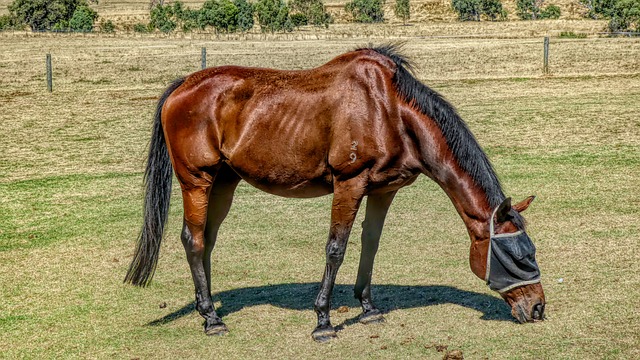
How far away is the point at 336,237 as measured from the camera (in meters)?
6.55

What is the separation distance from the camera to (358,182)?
6383 mm

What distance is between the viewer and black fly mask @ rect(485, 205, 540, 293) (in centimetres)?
612

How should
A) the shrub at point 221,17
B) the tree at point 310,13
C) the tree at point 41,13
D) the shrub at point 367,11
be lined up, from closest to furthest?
the shrub at point 221,17 < the tree at point 41,13 < the tree at point 310,13 < the shrub at point 367,11

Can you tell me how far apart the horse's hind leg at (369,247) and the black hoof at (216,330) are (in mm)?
1153

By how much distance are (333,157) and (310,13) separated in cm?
6839

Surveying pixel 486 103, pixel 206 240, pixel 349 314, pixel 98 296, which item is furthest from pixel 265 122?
pixel 486 103

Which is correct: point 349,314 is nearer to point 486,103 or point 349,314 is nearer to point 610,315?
point 610,315

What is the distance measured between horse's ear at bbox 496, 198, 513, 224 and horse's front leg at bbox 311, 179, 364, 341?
3.49ft

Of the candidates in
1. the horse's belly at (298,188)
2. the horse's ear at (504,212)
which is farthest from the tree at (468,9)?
the horse's ear at (504,212)

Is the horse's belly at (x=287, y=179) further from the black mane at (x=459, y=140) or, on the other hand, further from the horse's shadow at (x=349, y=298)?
the horse's shadow at (x=349, y=298)

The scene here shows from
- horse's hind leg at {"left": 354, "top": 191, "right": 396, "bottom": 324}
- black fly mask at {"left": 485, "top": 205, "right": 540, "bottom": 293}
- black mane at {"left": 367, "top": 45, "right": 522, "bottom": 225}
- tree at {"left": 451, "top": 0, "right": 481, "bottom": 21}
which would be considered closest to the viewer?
black fly mask at {"left": 485, "top": 205, "right": 540, "bottom": 293}

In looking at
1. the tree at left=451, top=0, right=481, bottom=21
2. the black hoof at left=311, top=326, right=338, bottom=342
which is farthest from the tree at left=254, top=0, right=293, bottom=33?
the black hoof at left=311, top=326, right=338, bottom=342

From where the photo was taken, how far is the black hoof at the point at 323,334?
Result: 21.4 ft

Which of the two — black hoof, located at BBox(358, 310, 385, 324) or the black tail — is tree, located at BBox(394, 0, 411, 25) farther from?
black hoof, located at BBox(358, 310, 385, 324)
